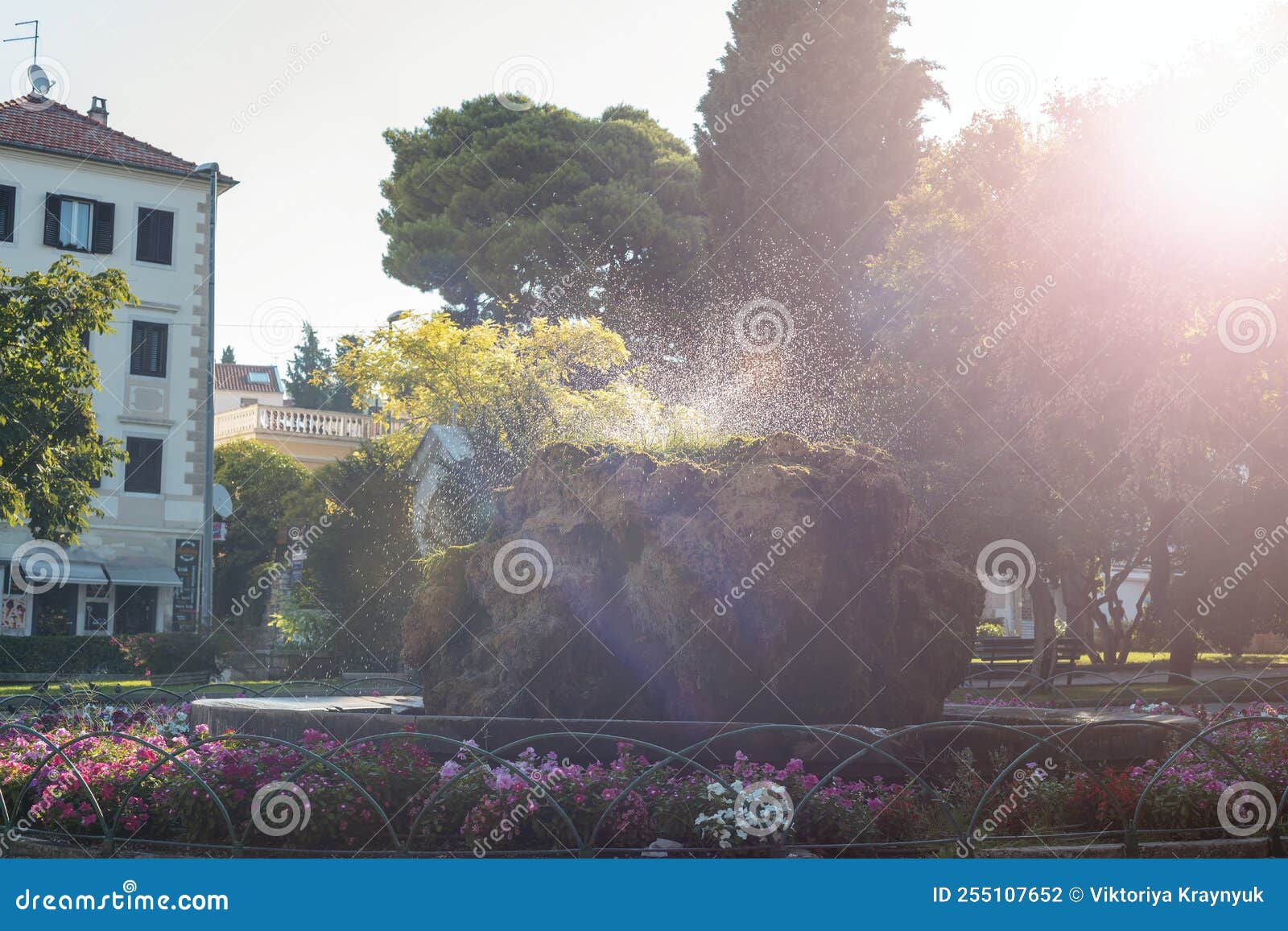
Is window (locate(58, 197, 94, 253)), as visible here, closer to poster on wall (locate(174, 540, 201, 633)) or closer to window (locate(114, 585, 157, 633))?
poster on wall (locate(174, 540, 201, 633))

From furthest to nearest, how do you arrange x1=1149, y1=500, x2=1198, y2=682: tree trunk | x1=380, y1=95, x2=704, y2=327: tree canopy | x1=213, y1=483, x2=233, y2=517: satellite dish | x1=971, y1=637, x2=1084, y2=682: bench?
x1=380, y1=95, x2=704, y2=327: tree canopy
x1=213, y1=483, x2=233, y2=517: satellite dish
x1=971, y1=637, x2=1084, y2=682: bench
x1=1149, y1=500, x2=1198, y2=682: tree trunk

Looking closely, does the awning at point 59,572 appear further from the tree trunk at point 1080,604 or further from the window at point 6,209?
the tree trunk at point 1080,604

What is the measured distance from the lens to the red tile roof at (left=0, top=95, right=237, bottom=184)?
130 ft

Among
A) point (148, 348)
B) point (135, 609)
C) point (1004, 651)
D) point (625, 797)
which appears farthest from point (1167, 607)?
point (148, 348)

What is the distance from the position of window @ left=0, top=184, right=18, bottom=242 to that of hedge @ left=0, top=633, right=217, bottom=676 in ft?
41.5

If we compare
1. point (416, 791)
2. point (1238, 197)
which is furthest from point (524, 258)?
point (416, 791)

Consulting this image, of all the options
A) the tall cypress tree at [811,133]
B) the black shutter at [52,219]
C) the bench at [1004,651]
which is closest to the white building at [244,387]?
the black shutter at [52,219]

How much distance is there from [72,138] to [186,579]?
13.5m

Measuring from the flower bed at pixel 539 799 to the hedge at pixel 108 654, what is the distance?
840 inches

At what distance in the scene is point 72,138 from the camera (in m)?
40.9

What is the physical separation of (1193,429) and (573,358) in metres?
21.5

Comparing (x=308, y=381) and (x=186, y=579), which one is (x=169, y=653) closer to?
(x=186, y=579)

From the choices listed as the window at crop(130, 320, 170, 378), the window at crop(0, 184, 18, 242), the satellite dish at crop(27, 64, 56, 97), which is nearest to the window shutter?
the window at crop(0, 184, 18, 242)

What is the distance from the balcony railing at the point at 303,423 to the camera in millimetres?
56719
